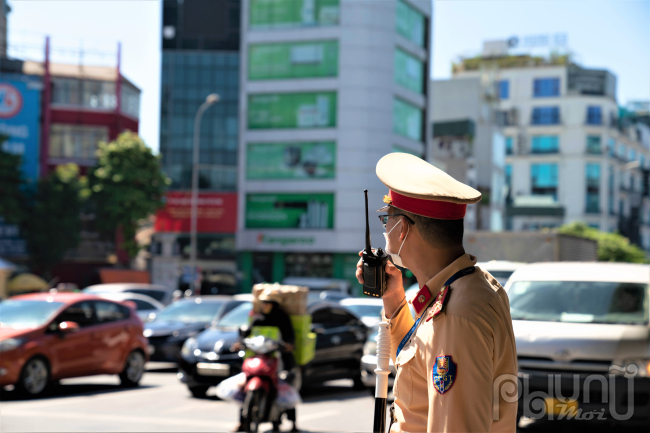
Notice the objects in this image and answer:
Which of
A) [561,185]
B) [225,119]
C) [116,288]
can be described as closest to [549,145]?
[561,185]

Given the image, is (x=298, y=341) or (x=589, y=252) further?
(x=589, y=252)

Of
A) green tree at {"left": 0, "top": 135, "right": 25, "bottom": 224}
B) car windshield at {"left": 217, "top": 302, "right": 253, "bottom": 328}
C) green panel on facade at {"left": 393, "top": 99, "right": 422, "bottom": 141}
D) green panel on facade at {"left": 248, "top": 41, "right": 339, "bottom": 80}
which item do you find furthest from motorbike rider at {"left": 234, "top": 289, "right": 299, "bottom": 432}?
green panel on facade at {"left": 393, "top": 99, "right": 422, "bottom": 141}

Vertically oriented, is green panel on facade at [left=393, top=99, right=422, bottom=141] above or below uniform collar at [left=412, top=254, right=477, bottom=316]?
above

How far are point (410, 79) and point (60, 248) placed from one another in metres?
23.2

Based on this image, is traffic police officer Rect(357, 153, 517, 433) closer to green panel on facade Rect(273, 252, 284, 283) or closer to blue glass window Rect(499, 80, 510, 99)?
green panel on facade Rect(273, 252, 284, 283)

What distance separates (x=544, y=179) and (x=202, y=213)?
4898 centimetres

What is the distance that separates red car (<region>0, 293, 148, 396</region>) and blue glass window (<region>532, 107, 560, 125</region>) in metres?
77.3

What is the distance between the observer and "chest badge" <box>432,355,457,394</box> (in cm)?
214

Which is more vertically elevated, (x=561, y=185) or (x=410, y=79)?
(x=410, y=79)

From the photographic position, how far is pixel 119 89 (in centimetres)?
5222

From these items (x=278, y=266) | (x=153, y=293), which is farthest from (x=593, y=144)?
(x=153, y=293)

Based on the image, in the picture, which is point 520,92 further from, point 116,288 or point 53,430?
point 53,430

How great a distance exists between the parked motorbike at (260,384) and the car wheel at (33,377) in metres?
4.54

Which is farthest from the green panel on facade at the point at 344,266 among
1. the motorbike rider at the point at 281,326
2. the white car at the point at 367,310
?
the motorbike rider at the point at 281,326
